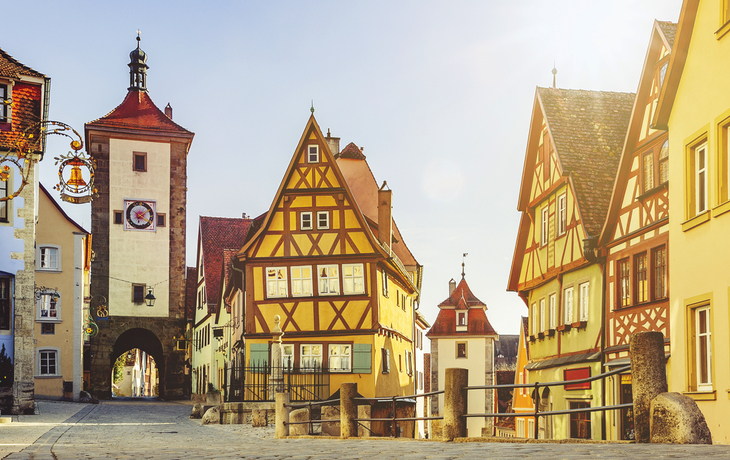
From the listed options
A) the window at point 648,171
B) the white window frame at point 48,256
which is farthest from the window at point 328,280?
the white window frame at point 48,256

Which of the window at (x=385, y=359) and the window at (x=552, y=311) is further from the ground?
the window at (x=552, y=311)

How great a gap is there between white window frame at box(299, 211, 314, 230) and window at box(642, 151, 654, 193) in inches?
539

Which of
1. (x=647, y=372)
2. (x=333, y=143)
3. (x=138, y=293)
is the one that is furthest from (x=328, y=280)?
(x=138, y=293)

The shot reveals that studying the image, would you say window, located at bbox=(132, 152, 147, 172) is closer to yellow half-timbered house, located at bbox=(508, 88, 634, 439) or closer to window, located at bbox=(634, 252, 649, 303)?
yellow half-timbered house, located at bbox=(508, 88, 634, 439)

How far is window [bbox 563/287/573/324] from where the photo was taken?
2253 centimetres

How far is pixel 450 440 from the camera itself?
1168 centimetres

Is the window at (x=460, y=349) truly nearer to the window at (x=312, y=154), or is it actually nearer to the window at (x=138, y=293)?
the window at (x=138, y=293)

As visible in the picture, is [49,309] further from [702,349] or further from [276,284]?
[702,349]

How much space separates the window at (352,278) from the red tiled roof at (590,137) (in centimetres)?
916

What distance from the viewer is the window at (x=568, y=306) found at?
22.5m

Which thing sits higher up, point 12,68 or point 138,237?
point 12,68

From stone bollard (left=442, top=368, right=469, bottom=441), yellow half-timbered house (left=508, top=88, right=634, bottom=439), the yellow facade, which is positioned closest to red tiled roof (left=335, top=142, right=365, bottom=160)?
yellow half-timbered house (left=508, top=88, right=634, bottom=439)

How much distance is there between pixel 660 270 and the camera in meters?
18.0

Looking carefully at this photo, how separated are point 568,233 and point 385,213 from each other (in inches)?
452
